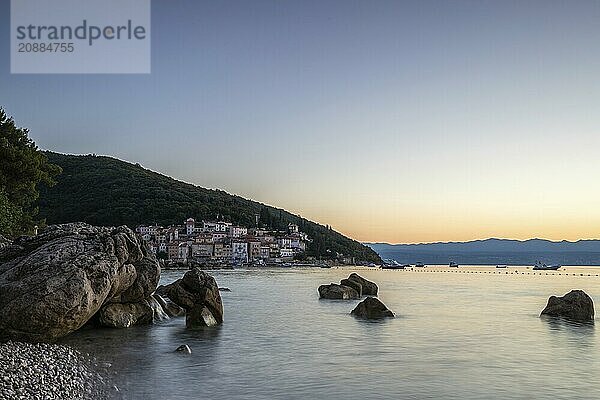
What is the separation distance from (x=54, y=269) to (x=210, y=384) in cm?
687

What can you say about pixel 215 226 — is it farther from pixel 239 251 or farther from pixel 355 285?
pixel 355 285

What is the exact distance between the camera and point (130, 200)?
12200 centimetres

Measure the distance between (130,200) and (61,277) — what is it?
106778mm

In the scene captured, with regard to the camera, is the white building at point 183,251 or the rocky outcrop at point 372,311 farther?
the white building at point 183,251

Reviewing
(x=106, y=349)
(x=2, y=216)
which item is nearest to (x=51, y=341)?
(x=106, y=349)

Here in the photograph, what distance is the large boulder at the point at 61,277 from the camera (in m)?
18.0

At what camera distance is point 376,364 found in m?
19.8

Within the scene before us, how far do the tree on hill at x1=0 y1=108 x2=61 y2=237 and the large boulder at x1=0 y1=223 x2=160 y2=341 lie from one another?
11.8 metres

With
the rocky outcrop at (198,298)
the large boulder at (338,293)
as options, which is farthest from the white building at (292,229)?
the rocky outcrop at (198,298)

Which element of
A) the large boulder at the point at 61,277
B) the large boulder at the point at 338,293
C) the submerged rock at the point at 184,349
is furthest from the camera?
the large boulder at the point at 338,293

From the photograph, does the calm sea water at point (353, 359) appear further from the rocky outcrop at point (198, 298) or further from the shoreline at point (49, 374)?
the rocky outcrop at point (198, 298)

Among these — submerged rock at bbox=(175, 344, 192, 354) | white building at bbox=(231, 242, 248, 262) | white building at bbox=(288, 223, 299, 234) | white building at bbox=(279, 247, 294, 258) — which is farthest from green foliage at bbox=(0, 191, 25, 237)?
white building at bbox=(288, 223, 299, 234)

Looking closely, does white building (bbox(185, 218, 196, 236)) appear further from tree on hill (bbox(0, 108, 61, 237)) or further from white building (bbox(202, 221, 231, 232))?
tree on hill (bbox(0, 108, 61, 237))

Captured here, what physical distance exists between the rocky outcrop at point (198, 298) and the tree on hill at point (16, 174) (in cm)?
1155
